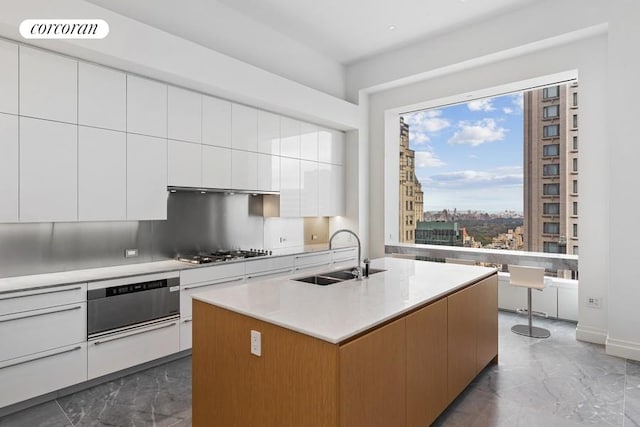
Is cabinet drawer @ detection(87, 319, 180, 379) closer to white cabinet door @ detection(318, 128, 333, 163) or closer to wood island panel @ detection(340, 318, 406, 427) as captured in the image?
wood island panel @ detection(340, 318, 406, 427)

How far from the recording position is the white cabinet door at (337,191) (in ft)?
18.7

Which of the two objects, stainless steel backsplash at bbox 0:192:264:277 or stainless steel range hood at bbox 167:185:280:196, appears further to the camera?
stainless steel range hood at bbox 167:185:280:196

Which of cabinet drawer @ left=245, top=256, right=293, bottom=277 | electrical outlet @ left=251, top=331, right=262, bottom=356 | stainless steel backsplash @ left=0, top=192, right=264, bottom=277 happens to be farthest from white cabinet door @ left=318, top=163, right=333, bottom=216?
electrical outlet @ left=251, top=331, right=262, bottom=356

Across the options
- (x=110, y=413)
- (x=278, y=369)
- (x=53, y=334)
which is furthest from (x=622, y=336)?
(x=53, y=334)

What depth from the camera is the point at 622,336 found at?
3.49m

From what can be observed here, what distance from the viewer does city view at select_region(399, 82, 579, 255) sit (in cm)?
463

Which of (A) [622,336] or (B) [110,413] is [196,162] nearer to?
(B) [110,413]

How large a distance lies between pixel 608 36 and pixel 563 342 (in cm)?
314

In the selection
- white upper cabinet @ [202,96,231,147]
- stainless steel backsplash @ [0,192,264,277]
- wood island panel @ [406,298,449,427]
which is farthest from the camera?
white upper cabinet @ [202,96,231,147]

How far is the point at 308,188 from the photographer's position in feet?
17.3

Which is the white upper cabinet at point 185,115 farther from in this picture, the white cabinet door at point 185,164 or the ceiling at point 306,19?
the ceiling at point 306,19

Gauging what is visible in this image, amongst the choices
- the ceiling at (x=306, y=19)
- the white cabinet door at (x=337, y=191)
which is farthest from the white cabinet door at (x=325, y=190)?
the ceiling at (x=306, y=19)

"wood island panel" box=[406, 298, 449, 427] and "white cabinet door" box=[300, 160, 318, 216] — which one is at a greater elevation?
"white cabinet door" box=[300, 160, 318, 216]

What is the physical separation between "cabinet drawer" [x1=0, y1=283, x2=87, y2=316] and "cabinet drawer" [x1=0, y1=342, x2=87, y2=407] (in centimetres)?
34
